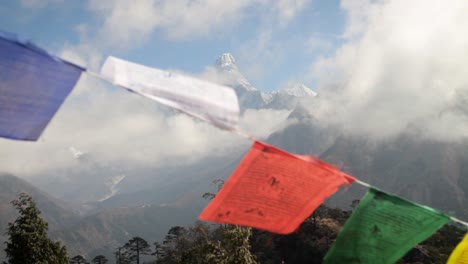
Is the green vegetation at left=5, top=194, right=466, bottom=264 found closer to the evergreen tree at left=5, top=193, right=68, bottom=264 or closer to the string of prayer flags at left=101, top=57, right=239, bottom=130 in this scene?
the evergreen tree at left=5, top=193, right=68, bottom=264

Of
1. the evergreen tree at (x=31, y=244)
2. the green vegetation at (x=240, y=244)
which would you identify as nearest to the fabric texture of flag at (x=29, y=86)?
the green vegetation at (x=240, y=244)

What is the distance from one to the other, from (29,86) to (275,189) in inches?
124

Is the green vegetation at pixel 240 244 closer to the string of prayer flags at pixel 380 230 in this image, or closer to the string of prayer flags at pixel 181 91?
the string of prayer flags at pixel 380 230

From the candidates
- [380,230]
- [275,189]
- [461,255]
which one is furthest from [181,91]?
[461,255]

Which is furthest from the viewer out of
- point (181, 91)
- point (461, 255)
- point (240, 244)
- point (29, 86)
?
point (240, 244)

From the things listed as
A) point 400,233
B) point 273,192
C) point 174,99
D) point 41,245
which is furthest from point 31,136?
point 41,245

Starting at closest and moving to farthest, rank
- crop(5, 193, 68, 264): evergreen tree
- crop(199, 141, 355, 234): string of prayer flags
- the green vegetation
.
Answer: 1. crop(199, 141, 355, 234): string of prayer flags
2. the green vegetation
3. crop(5, 193, 68, 264): evergreen tree

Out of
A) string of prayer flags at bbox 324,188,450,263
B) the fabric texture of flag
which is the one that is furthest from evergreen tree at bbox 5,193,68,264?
string of prayer flags at bbox 324,188,450,263

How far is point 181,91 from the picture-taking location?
4320mm

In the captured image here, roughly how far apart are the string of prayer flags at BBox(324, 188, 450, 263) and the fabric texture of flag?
3.68 meters

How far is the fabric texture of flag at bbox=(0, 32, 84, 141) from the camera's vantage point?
440cm

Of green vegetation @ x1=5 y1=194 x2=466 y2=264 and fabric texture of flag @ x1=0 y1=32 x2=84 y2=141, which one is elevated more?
green vegetation @ x1=5 y1=194 x2=466 y2=264

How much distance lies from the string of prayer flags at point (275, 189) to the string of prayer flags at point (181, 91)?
1.74ft

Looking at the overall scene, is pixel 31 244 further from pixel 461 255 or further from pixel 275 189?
pixel 461 255
